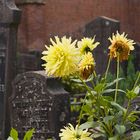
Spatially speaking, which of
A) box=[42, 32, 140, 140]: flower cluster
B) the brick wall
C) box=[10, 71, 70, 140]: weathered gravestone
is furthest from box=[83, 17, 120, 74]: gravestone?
box=[42, 32, 140, 140]: flower cluster

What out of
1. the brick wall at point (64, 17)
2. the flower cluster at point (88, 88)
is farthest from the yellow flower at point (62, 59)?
the brick wall at point (64, 17)

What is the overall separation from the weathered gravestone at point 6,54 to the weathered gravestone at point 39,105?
76 centimetres

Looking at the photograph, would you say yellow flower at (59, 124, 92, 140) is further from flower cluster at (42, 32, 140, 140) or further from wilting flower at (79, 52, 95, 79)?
wilting flower at (79, 52, 95, 79)

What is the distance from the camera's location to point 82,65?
7.55ft

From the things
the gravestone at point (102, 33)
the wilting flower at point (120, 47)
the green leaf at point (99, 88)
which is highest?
the wilting flower at point (120, 47)

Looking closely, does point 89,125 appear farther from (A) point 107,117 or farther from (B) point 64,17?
(B) point 64,17

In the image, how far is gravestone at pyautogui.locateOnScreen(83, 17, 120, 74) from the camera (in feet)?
31.0

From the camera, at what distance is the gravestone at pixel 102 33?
9461 mm

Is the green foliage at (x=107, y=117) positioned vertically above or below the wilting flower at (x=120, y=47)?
below

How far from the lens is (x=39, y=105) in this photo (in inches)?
249

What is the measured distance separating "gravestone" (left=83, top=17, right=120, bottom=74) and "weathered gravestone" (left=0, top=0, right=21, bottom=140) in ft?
7.22

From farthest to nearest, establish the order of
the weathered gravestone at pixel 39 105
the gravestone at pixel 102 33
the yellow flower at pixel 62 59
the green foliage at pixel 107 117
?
the gravestone at pixel 102 33 → the weathered gravestone at pixel 39 105 → the green foliage at pixel 107 117 → the yellow flower at pixel 62 59

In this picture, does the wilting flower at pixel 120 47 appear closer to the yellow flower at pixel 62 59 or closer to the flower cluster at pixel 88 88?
the flower cluster at pixel 88 88

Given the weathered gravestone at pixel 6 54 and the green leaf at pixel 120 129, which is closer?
the green leaf at pixel 120 129
